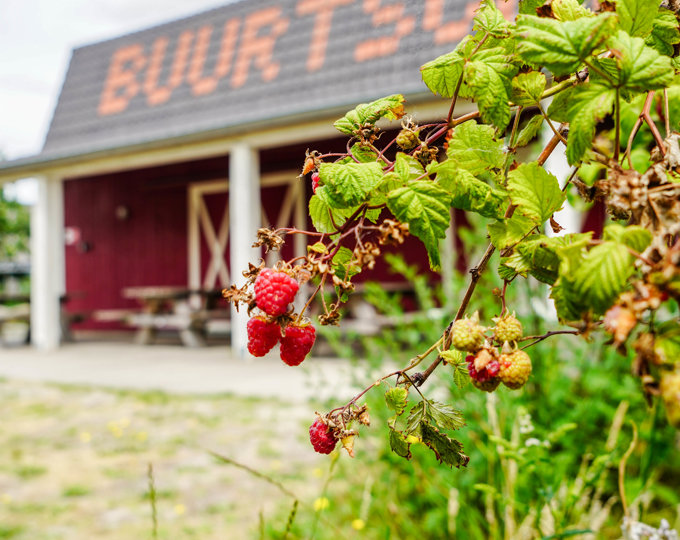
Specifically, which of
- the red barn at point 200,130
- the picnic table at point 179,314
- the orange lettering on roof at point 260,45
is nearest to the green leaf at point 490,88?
the red barn at point 200,130

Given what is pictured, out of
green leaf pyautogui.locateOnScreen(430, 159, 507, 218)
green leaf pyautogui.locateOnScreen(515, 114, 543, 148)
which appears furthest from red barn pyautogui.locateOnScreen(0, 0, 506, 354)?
green leaf pyautogui.locateOnScreen(430, 159, 507, 218)

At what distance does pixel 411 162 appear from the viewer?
0.69 metres

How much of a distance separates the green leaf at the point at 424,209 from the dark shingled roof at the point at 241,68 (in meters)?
5.07

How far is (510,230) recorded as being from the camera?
757mm

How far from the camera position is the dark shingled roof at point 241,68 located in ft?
21.3

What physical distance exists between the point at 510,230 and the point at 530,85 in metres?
0.17

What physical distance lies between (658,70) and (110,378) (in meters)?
6.73

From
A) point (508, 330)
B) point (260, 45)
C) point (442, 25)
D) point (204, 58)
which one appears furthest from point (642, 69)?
point (204, 58)

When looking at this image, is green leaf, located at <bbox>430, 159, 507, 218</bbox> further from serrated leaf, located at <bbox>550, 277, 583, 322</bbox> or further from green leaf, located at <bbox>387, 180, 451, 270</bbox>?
serrated leaf, located at <bbox>550, 277, 583, 322</bbox>

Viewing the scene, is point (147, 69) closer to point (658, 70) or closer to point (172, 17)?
point (172, 17)

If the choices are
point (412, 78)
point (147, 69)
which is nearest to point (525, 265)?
point (412, 78)

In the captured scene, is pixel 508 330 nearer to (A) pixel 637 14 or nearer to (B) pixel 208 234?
(A) pixel 637 14

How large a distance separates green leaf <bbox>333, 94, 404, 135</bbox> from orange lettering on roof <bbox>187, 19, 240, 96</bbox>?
334 inches

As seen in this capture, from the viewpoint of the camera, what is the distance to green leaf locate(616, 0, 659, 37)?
2.26ft
